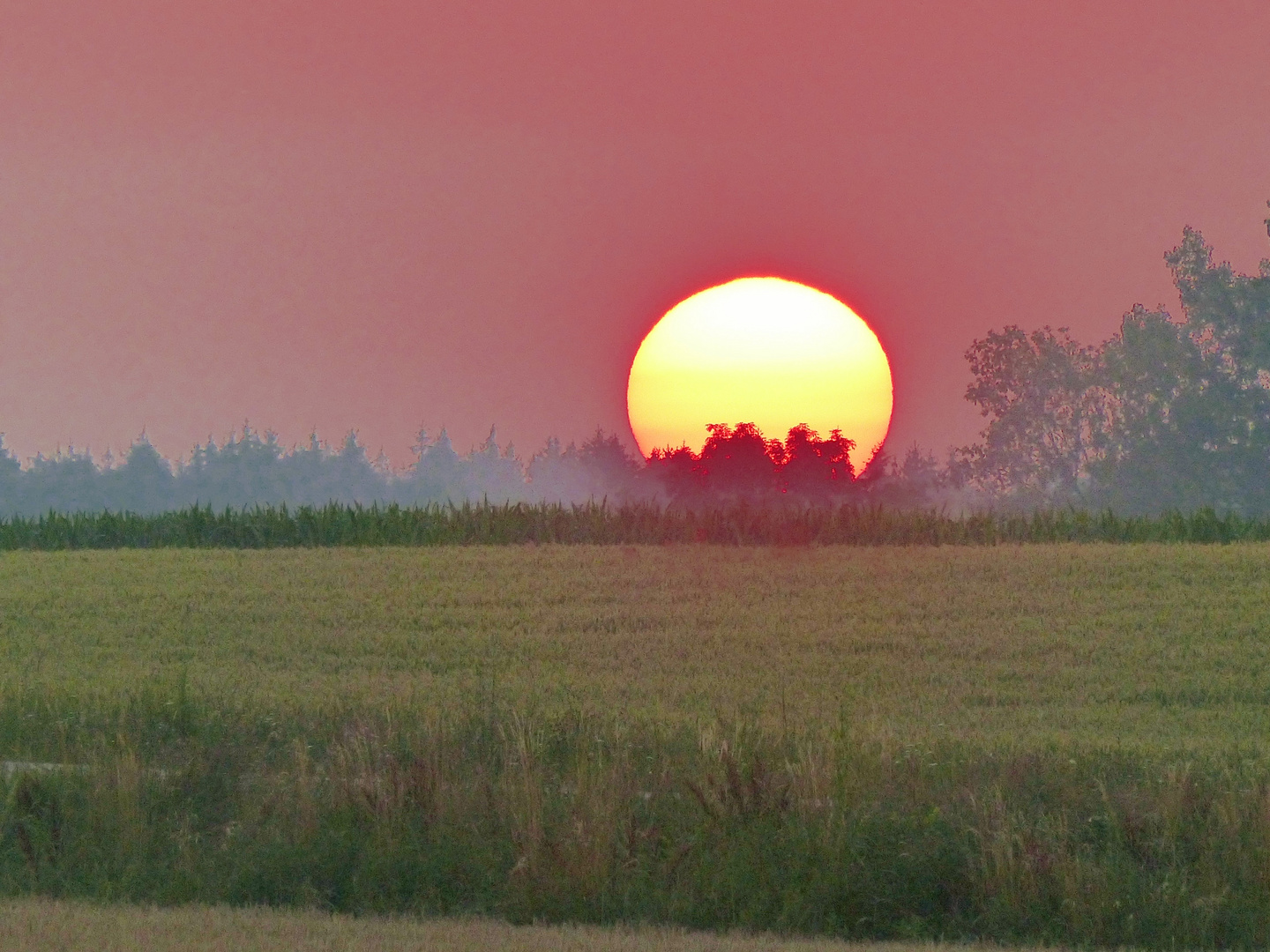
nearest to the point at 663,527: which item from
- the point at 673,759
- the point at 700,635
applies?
the point at 700,635

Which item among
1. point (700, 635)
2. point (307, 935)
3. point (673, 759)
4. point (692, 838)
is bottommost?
point (307, 935)

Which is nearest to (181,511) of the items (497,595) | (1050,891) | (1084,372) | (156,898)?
(497,595)

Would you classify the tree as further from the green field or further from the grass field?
the grass field

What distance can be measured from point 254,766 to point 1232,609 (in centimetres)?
1502

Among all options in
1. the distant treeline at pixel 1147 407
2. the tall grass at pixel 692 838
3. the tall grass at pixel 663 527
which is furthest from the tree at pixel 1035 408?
the tall grass at pixel 692 838

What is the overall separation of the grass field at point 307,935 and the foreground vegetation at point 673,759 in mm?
609

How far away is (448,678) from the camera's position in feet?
55.2

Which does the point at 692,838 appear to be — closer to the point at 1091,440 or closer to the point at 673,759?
the point at 673,759

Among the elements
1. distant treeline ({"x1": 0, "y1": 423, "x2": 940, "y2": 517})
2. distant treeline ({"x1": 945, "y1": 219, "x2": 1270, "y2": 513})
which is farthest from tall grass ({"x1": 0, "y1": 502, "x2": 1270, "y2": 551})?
distant treeline ({"x1": 945, "y1": 219, "x2": 1270, "y2": 513})

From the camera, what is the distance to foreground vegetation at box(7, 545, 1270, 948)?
8.74 m

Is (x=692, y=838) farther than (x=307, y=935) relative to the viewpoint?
Yes

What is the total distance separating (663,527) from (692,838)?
810 inches

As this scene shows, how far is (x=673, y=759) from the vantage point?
11.0m

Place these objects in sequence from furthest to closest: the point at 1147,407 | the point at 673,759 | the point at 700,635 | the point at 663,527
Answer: the point at 1147,407 → the point at 663,527 → the point at 700,635 → the point at 673,759
